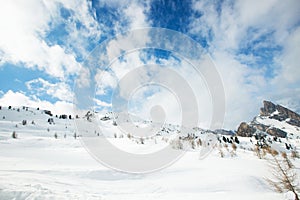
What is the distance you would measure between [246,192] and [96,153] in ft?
37.9

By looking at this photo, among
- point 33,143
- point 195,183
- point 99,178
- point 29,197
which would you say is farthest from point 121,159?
point 29,197

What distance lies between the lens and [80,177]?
9445 millimetres

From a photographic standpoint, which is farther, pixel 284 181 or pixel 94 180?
pixel 94 180

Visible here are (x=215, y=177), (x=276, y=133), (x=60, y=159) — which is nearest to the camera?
(x=215, y=177)

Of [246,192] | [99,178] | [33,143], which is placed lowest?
[246,192]

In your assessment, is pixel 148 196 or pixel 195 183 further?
pixel 195 183

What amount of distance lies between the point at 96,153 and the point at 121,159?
2.64 metres

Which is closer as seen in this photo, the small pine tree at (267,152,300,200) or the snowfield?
the snowfield

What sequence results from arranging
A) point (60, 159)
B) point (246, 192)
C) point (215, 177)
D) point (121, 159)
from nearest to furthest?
point (246, 192)
point (215, 177)
point (60, 159)
point (121, 159)

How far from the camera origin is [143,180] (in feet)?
34.0

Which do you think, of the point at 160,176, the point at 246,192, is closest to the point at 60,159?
the point at 160,176

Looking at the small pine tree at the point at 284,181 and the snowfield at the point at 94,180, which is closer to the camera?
the snowfield at the point at 94,180

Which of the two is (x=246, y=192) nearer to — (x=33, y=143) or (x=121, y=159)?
(x=121, y=159)

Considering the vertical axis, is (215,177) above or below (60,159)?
below
